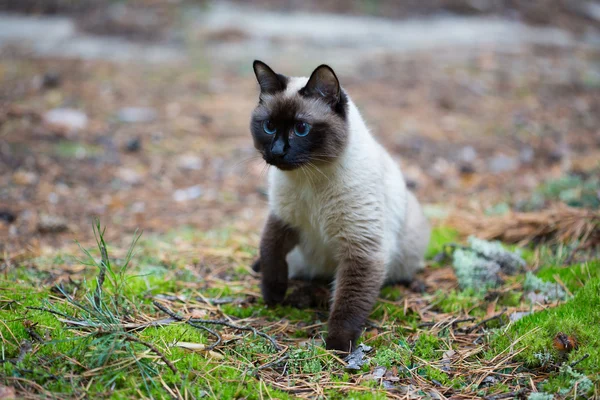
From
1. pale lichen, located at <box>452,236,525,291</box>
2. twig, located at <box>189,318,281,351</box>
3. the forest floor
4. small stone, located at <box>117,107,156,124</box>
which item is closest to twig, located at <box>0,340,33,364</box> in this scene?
the forest floor

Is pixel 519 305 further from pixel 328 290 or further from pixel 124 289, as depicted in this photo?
pixel 124 289

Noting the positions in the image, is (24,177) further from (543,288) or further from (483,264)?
(543,288)

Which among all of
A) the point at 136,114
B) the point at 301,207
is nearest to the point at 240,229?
the point at 301,207

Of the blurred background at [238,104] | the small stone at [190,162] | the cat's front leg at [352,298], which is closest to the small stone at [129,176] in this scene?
the blurred background at [238,104]

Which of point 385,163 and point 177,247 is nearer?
point 385,163

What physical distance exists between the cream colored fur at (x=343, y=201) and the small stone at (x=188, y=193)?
2.62 m

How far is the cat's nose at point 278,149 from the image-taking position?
308 centimetres

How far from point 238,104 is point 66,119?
2.81 meters

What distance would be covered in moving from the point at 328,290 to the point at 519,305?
1374mm

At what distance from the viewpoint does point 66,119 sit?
7062 mm

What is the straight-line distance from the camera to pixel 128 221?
17.4ft

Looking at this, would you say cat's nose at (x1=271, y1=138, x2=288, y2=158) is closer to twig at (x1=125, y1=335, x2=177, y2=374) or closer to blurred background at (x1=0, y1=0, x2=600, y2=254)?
twig at (x1=125, y1=335, x2=177, y2=374)

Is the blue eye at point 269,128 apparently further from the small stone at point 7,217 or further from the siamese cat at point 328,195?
the small stone at point 7,217

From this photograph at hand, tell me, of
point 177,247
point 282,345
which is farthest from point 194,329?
point 177,247
